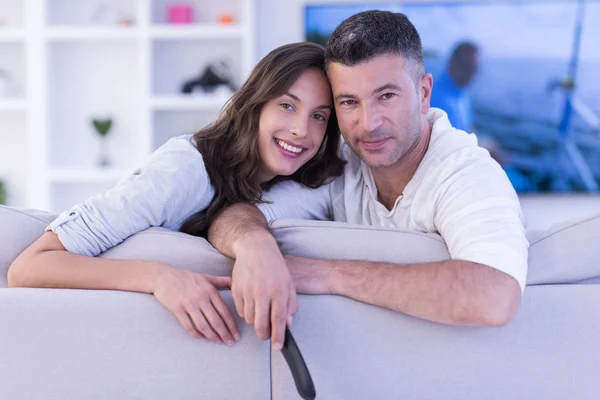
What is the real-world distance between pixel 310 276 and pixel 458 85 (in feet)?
12.9

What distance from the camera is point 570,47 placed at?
4.65 m

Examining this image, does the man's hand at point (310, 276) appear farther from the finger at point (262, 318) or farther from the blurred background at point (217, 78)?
the blurred background at point (217, 78)

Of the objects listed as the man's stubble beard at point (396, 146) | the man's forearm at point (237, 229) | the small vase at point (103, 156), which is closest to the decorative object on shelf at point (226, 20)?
the small vase at point (103, 156)

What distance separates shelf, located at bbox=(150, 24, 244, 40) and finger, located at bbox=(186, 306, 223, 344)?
371cm

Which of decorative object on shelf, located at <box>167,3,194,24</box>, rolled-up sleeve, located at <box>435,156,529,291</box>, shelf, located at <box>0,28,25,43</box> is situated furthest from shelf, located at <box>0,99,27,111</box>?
rolled-up sleeve, located at <box>435,156,529,291</box>

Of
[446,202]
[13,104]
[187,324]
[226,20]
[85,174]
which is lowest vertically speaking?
[85,174]

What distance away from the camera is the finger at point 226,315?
39.2 inches

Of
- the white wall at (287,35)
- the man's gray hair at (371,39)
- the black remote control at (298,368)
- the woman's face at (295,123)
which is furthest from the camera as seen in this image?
the white wall at (287,35)

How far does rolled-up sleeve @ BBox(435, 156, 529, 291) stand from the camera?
1.06 meters

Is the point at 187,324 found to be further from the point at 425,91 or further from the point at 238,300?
the point at 425,91

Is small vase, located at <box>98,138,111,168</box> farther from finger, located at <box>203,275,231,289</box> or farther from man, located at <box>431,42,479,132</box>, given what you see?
finger, located at <box>203,275,231,289</box>

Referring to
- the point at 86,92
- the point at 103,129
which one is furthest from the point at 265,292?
the point at 86,92

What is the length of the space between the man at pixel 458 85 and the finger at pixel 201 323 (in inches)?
155

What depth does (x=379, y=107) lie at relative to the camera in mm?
1613
